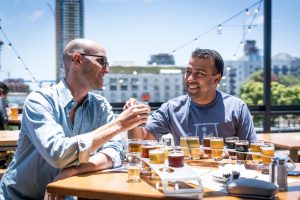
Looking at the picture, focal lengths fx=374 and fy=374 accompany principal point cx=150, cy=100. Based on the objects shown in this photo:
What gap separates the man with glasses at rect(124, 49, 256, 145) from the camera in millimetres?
2471

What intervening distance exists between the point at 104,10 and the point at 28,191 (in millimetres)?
7062

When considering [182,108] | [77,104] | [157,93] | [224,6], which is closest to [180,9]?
[224,6]

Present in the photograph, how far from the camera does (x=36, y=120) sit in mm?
1657

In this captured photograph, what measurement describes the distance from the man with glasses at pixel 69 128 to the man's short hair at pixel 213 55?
79 centimetres

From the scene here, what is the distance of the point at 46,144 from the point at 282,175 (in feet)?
3.10

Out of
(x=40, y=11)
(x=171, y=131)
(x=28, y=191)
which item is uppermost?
(x=40, y=11)

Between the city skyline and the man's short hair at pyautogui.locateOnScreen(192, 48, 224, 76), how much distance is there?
201 cm

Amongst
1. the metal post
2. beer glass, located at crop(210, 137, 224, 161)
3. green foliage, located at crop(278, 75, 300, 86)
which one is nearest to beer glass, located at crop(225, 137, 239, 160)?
beer glass, located at crop(210, 137, 224, 161)

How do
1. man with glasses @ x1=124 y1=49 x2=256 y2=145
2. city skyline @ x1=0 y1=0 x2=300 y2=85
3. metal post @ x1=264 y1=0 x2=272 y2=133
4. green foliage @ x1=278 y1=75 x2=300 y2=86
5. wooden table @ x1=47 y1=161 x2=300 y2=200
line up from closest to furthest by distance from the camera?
wooden table @ x1=47 y1=161 x2=300 y2=200 < man with glasses @ x1=124 y1=49 x2=256 y2=145 < metal post @ x1=264 y1=0 x2=272 y2=133 < city skyline @ x1=0 y1=0 x2=300 y2=85 < green foliage @ x1=278 y1=75 x2=300 y2=86

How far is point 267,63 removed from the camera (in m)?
5.19

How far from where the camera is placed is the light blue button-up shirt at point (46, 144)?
1.57m

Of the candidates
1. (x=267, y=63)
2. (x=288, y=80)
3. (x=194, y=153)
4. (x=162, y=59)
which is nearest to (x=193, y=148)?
(x=194, y=153)

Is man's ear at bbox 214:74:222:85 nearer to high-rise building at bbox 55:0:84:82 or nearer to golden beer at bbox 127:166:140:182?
golden beer at bbox 127:166:140:182

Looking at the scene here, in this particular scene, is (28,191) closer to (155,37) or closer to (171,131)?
(171,131)
